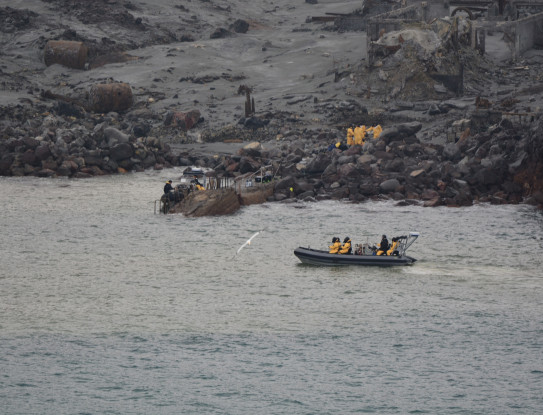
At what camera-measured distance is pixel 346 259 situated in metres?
47.7

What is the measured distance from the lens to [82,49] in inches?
3979

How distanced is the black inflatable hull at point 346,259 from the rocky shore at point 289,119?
1490 cm

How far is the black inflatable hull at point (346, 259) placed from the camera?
156 ft

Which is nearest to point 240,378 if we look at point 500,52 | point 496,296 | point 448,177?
point 496,296

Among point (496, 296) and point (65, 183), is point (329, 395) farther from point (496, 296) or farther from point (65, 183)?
point (65, 183)

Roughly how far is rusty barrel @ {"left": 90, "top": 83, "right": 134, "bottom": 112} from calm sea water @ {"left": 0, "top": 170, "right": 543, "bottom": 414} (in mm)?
31640

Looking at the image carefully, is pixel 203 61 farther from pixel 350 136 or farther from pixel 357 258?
pixel 357 258

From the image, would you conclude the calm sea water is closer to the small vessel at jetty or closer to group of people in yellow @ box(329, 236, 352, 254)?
the small vessel at jetty

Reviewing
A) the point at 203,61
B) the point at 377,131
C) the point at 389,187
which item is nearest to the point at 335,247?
the point at 389,187

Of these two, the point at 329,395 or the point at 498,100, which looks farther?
the point at 498,100

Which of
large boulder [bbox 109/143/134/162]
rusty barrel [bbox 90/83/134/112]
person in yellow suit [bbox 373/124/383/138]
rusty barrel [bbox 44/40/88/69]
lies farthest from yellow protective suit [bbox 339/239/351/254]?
rusty barrel [bbox 44/40/88/69]

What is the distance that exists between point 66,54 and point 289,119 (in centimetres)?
3002

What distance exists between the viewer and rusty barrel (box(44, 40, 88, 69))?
101m

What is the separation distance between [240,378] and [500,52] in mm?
62372
